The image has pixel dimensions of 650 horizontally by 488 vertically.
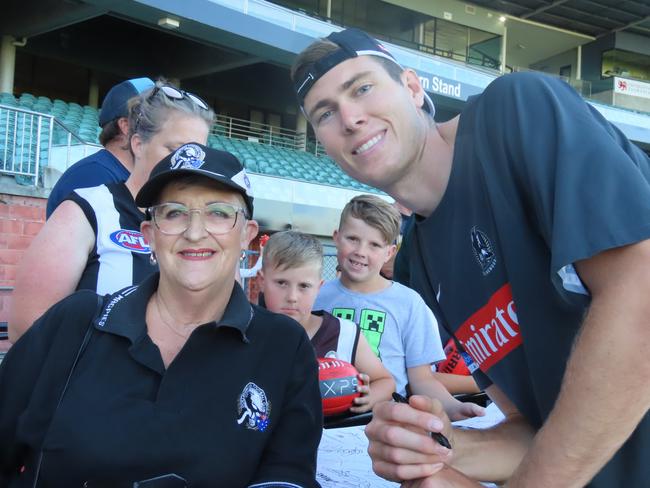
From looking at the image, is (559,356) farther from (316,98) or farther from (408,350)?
(408,350)

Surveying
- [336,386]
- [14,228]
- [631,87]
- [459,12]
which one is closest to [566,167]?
[336,386]

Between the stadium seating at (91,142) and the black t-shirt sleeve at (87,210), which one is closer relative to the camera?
the black t-shirt sleeve at (87,210)

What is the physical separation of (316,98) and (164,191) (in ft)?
1.77

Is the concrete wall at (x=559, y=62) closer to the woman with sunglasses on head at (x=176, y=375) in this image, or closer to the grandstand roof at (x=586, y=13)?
the grandstand roof at (x=586, y=13)

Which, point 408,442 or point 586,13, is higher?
point 586,13

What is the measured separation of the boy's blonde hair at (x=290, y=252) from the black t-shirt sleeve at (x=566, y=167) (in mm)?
1913

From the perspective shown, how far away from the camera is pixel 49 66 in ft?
58.4

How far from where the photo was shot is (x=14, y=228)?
841 centimetres

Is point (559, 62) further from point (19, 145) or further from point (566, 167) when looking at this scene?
point (566, 167)

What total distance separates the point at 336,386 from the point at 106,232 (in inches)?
42.0

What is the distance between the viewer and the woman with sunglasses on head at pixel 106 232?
2.08 meters

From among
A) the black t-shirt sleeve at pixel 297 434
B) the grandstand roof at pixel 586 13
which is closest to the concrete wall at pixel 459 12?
the grandstand roof at pixel 586 13

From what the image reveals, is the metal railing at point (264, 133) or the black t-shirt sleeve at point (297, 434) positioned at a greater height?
the metal railing at point (264, 133)
